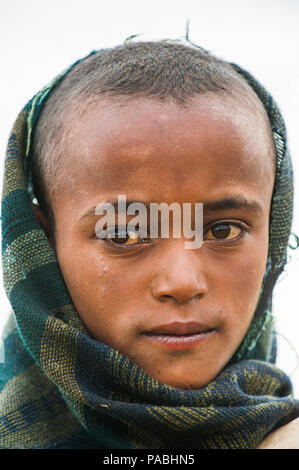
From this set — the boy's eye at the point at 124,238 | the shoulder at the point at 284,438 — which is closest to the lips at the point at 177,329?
the boy's eye at the point at 124,238

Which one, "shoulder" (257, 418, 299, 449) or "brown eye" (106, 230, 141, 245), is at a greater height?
"brown eye" (106, 230, 141, 245)

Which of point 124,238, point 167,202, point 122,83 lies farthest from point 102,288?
point 122,83

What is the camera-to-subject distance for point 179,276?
1396 millimetres

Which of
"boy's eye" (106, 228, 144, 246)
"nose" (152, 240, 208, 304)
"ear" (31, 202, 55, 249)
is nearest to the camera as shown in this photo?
"nose" (152, 240, 208, 304)

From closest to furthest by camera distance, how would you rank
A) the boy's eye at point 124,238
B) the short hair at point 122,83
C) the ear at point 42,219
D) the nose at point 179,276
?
the nose at point 179,276
the boy's eye at point 124,238
the short hair at point 122,83
the ear at point 42,219

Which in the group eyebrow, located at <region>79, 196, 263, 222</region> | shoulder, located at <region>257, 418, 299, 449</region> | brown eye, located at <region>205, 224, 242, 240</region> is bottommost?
shoulder, located at <region>257, 418, 299, 449</region>

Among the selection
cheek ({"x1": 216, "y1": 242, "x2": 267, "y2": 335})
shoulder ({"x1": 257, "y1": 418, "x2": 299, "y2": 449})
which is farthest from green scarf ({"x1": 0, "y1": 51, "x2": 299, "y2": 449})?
cheek ({"x1": 216, "y1": 242, "x2": 267, "y2": 335})

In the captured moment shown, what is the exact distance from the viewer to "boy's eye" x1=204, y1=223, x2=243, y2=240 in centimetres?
155

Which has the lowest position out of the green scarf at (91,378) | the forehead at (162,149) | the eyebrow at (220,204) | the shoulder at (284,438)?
the shoulder at (284,438)

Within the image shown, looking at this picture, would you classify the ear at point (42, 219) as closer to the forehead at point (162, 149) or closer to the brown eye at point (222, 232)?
the forehead at point (162, 149)

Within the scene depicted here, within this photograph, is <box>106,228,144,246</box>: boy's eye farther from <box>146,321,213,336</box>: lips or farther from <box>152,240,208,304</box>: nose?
<box>146,321,213,336</box>: lips

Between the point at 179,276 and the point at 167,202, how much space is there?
0.20 m

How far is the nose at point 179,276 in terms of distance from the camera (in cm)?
139
